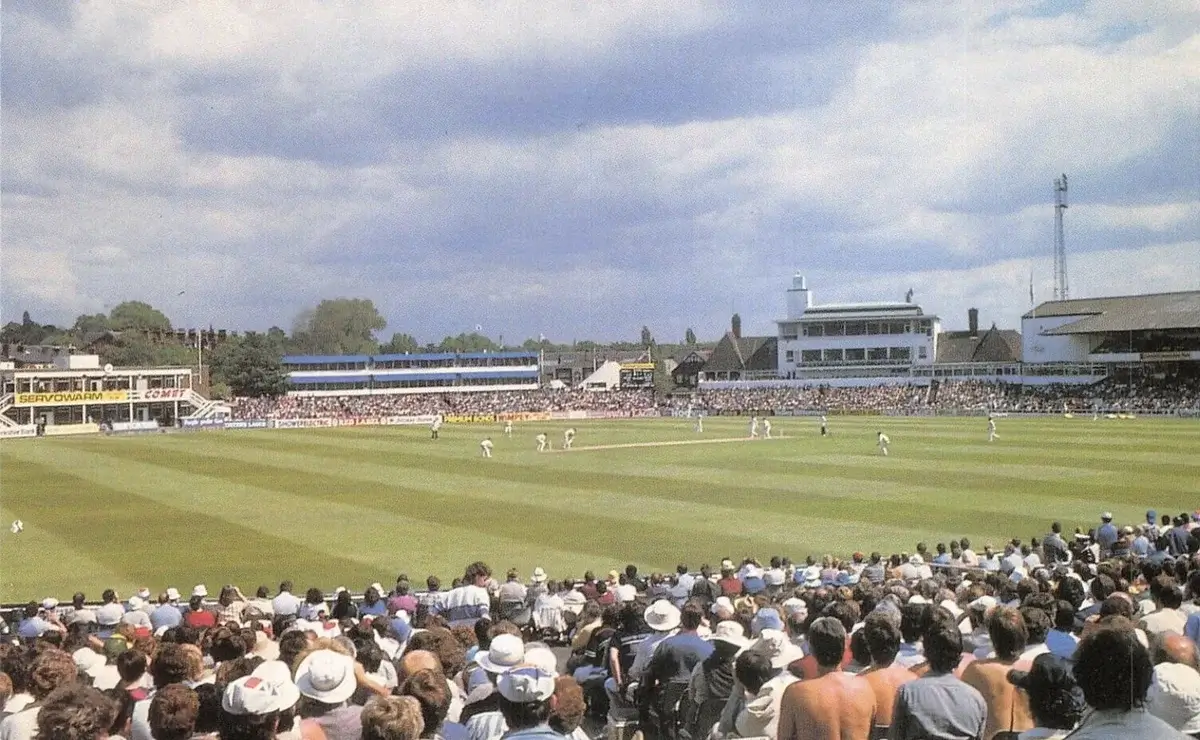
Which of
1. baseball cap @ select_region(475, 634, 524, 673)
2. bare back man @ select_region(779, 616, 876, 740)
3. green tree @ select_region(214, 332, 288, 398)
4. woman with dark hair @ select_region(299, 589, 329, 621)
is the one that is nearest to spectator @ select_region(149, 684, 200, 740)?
baseball cap @ select_region(475, 634, 524, 673)

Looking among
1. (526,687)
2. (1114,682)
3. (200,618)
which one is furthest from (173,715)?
(200,618)

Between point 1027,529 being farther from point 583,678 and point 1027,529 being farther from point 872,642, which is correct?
point 872,642

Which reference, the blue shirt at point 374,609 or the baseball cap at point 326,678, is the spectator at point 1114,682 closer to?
the baseball cap at point 326,678

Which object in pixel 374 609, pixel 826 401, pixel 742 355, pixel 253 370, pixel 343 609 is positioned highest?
pixel 742 355

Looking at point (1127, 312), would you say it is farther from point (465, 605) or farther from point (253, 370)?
point (253, 370)

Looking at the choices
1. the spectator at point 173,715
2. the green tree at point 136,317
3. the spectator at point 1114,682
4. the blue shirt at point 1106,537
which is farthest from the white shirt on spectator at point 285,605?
the green tree at point 136,317

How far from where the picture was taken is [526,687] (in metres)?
5.41

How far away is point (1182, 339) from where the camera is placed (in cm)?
8306

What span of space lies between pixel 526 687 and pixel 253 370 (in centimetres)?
12106

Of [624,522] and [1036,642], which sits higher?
[1036,642]

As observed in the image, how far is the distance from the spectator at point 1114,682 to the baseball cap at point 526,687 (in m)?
2.57

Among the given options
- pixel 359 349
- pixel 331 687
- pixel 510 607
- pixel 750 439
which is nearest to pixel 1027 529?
pixel 510 607

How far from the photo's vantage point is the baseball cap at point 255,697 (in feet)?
16.6

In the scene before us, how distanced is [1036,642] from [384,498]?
91.7 ft
